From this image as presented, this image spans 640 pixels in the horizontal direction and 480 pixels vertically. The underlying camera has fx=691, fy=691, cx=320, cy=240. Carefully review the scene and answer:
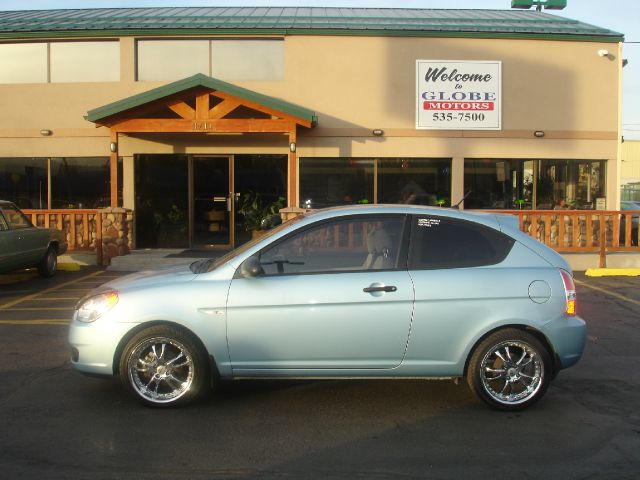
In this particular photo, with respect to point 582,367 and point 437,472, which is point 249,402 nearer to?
point 437,472

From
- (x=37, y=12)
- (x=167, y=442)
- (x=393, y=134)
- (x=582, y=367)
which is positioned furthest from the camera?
(x=37, y=12)

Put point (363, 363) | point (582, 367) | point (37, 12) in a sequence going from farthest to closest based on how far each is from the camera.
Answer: point (37, 12) < point (582, 367) < point (363, 363)

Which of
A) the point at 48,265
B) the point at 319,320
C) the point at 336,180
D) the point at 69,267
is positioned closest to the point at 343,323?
the point at 319,320

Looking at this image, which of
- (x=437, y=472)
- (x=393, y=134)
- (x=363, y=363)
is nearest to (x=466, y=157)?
(x=393, y=134)

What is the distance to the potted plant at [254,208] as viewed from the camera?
16348 millimetres

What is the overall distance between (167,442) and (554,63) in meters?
14.8

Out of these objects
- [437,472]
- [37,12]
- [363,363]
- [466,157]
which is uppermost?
[37,12]

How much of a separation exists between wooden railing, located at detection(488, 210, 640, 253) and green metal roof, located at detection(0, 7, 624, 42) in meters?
4.79

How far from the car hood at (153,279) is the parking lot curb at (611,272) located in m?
10.5

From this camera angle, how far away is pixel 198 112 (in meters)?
14.8

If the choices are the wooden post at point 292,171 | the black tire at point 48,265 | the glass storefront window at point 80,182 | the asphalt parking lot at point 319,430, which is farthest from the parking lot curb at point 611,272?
the glass storefront window at point 80,182

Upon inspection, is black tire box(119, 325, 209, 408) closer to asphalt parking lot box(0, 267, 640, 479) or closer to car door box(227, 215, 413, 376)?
asphalt parking lot box(0, 267, 640, 479)

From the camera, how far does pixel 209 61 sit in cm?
1650

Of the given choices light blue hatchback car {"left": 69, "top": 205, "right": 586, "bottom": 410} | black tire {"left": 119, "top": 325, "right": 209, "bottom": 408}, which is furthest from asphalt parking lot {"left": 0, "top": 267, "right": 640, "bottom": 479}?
light blue hatchback car {"left": 69, "top": 205, "right": 586, "bottom": 410}
